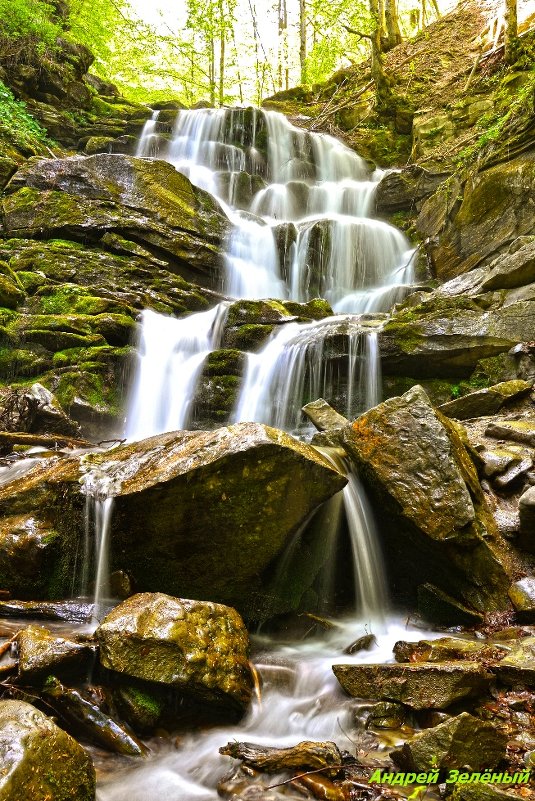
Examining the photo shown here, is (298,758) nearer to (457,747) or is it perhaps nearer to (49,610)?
(457,747)

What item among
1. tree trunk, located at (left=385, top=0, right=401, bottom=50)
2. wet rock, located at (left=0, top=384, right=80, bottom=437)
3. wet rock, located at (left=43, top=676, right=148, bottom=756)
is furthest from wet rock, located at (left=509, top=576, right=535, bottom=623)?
tree trunk, located at (left=385, top=0, right=401, bottom=50)

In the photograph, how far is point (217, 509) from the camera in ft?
13.1

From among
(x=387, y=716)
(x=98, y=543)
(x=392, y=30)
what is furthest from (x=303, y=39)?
(x=387, y=716)

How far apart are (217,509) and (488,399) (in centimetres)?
460

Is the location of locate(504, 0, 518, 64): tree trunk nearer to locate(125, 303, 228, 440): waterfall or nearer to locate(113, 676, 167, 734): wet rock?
locate(125, 303, 228, 440): waterfall

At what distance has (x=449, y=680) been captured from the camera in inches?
114

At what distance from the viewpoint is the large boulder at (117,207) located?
40.2 feet

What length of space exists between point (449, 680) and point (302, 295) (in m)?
11.6

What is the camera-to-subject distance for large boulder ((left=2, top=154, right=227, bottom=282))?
12242 millimetres

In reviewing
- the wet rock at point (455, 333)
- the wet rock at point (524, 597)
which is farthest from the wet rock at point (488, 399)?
the wet rock at point (524, 597)

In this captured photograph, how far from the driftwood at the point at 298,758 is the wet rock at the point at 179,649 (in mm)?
420

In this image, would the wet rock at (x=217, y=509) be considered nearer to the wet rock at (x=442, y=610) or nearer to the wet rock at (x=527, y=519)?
the wet rock at (x=442, y=610)

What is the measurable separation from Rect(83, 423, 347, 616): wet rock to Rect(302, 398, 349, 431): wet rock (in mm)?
2130

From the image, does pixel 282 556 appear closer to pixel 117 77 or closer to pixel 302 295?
pixel 302 295
